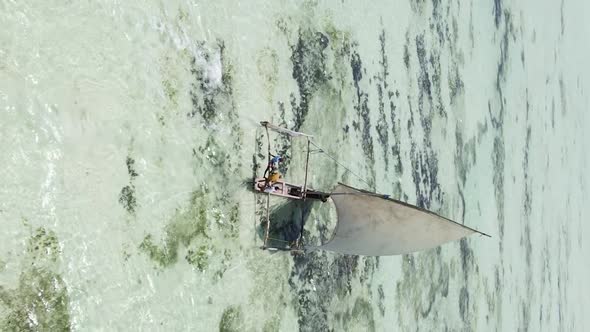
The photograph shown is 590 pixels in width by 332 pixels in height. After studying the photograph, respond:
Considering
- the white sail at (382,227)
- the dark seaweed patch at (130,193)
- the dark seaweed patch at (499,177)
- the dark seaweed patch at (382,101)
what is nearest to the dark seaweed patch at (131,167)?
the dark seaweed patch at (130,193)

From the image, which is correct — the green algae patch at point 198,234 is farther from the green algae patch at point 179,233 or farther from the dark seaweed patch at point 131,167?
the dark seaweed patch at point 131,167

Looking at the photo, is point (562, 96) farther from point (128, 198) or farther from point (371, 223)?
point (128, 198)

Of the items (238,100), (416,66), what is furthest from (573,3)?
(238,100)

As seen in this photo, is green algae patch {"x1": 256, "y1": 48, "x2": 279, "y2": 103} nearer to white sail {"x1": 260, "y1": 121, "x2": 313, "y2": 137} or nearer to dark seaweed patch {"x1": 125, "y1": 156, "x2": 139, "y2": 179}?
white sail {"x1": 260, "y1": 121, "x2": 313, "y2": 137}

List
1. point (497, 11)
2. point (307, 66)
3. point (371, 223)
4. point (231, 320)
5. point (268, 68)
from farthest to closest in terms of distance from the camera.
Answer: point (497, 11)
point (307, 66)
point (268, 68)
point (371, 223)
point (231, 320)

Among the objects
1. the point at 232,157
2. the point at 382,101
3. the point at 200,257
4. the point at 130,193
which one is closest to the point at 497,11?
the point at 382,101

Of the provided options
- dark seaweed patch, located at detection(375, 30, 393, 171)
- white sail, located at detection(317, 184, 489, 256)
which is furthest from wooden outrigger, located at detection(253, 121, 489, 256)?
dark seaweed patch, located at detection(375, 30, 393, 171)
